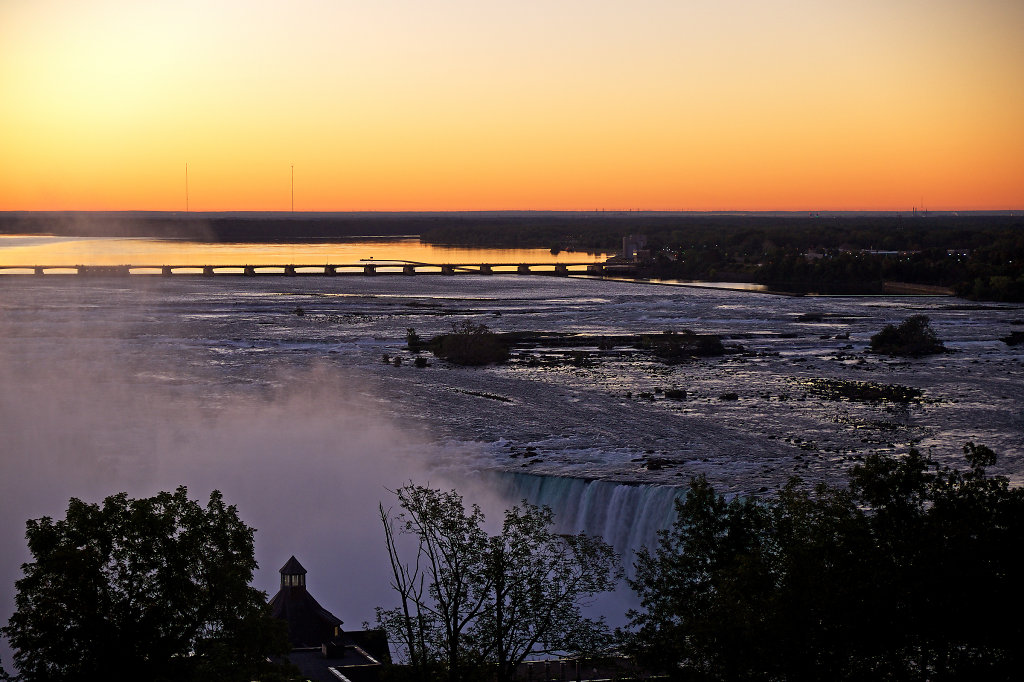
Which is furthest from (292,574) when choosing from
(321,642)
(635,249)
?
(635,249)

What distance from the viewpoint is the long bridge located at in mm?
126250

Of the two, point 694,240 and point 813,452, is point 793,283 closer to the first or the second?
point 694,240

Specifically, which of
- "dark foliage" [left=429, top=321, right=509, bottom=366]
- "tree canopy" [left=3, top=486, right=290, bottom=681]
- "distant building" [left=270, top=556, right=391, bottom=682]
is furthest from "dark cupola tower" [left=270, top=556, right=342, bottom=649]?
"dark foliage" [left=429, top=321, right=509, bottom=366]

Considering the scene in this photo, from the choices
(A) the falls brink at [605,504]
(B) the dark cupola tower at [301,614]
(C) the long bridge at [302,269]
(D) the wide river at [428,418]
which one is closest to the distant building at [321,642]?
(B) the dark cupola tower at [301,614]

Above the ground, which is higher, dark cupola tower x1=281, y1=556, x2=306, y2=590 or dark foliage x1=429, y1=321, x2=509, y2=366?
dark foliage x1=429, y1=321, x2=509, y2=366

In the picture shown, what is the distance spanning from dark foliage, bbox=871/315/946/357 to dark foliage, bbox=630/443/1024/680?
142 ft

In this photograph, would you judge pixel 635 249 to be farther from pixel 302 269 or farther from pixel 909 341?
pixel 909 341

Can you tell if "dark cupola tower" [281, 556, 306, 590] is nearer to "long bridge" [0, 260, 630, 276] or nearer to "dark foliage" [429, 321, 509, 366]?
"dark foliage" [429, 321, 509, 366]

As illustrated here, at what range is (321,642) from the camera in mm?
22703

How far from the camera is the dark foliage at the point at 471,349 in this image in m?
55.6

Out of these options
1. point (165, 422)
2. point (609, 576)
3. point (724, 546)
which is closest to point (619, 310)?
point (165, 422)

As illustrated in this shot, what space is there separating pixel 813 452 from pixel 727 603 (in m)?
21.2

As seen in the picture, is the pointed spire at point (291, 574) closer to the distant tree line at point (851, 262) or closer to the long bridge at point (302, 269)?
the distant tree line at point (851, 262)

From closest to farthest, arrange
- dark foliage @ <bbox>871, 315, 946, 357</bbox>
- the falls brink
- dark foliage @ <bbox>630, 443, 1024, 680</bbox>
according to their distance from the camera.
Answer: dark foliage @ <bbox>630, 443, 1024, 680</bbox> < the falls brink < dark foliage @ <bbox>871, 315, 946, 357</bbox>
